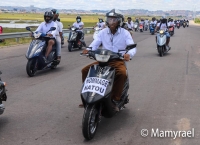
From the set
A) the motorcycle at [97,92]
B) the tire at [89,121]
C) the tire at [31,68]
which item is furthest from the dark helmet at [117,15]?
the tire at [31,68]

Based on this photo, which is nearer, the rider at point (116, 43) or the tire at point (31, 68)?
the rider at point (116, 43)

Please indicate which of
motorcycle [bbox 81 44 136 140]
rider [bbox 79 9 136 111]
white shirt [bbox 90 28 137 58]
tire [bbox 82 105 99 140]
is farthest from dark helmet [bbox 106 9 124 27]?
tire [bbox 82 105 99 140]

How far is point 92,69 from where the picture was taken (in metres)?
5.32

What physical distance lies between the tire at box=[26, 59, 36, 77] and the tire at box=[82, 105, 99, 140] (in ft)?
16.2

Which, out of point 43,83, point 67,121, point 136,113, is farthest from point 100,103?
point 43,83

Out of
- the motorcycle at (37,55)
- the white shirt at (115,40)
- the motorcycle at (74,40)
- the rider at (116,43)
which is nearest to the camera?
the rider at (116,43)

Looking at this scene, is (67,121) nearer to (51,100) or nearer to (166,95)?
(51,100)

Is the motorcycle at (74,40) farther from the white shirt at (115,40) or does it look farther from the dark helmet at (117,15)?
the dark helmet at (117,15)

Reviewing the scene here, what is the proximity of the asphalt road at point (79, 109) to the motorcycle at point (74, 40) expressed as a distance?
6.25m

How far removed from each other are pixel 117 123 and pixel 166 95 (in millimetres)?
2354

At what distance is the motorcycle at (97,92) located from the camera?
4.85 m

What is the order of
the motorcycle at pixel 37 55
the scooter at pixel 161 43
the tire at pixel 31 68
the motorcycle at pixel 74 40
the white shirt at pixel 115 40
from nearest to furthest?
the white shirt at pixel 115 40 < the tire at pixel 31 68 < the motorcycle at pixel 37 55 < the scooter at pixel 161 43 < the motorcycle at pixel 74 40

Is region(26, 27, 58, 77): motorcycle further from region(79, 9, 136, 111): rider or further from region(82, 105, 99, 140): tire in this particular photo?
region(82, 105, 99, 140): tire

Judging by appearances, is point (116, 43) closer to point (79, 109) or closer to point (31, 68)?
point (79, 109)
